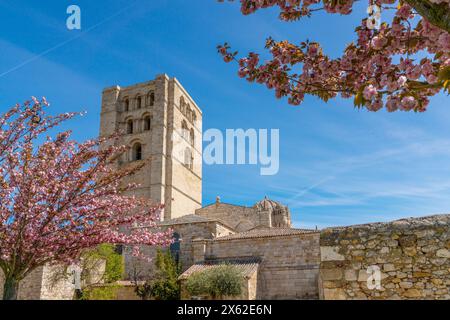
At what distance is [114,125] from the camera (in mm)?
42500

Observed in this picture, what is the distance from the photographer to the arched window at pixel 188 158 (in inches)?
1732

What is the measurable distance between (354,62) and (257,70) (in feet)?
3.98

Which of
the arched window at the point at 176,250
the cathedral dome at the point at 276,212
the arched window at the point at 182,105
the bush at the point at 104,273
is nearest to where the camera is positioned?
the bush at the point at 104,273

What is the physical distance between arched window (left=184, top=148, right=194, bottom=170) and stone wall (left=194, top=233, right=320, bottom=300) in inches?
805

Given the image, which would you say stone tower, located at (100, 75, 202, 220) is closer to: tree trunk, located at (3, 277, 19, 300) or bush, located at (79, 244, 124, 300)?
bush, located at (79, 244, 124, 300)

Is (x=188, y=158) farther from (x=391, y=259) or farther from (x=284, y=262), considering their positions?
(x=391, y=259)

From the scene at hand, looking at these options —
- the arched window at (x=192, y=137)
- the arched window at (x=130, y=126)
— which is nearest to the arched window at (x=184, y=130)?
the arched window at (x=192, y=137)

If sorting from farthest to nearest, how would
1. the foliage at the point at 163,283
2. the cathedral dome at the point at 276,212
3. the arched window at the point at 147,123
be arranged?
the arched window at the point at 147,123 → the cathedral dome at the point at 276,212 → the foliage at the point at 163,283

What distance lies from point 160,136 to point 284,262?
21355mm

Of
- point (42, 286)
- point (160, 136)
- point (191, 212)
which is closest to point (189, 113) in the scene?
point (160, 136)

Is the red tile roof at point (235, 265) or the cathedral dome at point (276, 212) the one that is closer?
the red tile roof at point (235, 265)

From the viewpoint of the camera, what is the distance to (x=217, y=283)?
818 inches

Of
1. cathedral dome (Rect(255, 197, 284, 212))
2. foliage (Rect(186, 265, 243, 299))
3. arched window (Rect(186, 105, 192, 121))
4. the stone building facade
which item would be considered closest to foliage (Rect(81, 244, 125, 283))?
the stone building facade

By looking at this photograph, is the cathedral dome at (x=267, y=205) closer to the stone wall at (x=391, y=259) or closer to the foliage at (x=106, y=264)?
the foliage at (x=106, y=264)
